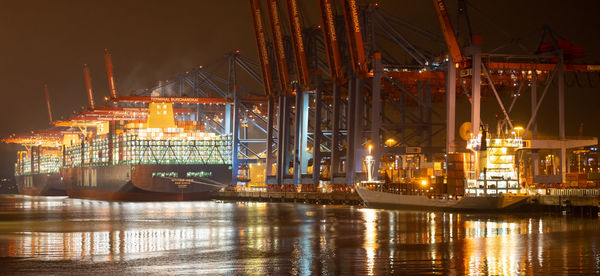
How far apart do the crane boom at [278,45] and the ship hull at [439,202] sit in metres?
28.7

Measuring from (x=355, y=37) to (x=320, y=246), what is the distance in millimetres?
49915

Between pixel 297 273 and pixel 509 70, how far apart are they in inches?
2033

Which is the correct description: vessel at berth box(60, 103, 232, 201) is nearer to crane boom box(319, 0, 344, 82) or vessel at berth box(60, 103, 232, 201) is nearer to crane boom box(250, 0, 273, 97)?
crane boom box(250, 0, 273, 97)

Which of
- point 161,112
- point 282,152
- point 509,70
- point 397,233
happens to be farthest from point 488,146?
point 161,112

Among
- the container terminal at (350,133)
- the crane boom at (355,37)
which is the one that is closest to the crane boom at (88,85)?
the container terminal at (350,133)

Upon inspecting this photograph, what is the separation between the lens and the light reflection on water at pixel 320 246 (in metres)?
27.8

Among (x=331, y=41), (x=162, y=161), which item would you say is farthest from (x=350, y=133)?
(x=162, y=161)

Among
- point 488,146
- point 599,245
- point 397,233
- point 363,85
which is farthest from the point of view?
point 363,85

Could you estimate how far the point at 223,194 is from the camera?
120125 mm

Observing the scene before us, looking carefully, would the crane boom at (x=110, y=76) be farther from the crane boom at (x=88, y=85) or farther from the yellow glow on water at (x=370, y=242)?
the yellow glow on water at (x=370, y=242)

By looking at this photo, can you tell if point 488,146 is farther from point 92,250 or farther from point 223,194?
point 223,194

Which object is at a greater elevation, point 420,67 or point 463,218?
point 420,67

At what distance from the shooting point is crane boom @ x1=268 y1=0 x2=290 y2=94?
10256cm

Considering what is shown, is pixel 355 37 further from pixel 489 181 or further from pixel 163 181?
pixel 163 181
